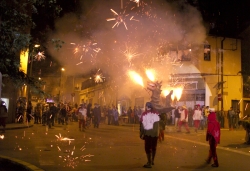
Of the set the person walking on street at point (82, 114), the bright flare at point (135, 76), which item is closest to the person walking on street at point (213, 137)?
the person walking on street at point (82, 114)

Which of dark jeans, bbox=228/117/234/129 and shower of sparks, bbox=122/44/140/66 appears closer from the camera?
dark jeans, bbox=228/117/234/129

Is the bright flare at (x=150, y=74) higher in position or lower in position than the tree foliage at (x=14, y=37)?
higher

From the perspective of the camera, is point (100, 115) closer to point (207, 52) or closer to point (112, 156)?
point (112, 156)

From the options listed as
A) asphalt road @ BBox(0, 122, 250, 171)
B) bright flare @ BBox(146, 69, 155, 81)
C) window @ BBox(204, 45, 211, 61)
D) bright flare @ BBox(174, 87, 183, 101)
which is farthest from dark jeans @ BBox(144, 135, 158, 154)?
window @ BBox(204, 45, 211, 61)

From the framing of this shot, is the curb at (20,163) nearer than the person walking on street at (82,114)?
Yes

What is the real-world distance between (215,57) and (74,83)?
26.7 metres

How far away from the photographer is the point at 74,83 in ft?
155

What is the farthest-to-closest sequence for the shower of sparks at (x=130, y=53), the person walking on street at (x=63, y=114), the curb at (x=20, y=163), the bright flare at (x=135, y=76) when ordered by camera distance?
the bright flare at (x=135, y=76)
the shower of sparks at (x=130, y=53)
the person walking on street at (x=63, y=114)
the curb at (x=20, y=163)

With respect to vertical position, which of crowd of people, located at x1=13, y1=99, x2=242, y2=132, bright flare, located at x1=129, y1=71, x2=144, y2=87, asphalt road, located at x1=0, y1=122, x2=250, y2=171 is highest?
bright flare, located at x1=129, y1=71, x2=144, y2=87

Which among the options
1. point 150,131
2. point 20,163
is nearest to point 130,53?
point 150,131

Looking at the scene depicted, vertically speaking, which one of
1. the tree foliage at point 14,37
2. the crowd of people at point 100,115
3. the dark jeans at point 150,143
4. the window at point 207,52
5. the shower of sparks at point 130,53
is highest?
the window at point 207,52

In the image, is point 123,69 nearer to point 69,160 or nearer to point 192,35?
point 192,35

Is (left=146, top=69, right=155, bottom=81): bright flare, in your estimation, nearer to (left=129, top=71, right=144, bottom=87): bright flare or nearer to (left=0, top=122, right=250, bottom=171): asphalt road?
(left=129, top=71, right=144, bottom=87): bright flare

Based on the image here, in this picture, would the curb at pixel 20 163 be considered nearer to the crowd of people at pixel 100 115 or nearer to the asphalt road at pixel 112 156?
the asphalt road at pixel 112 156
